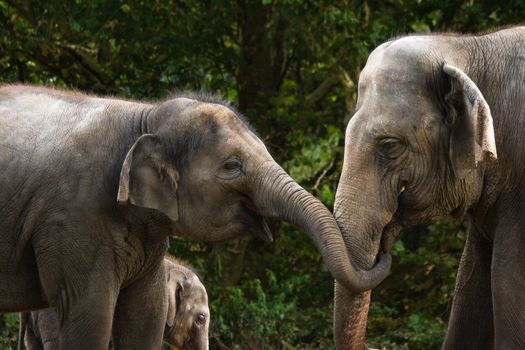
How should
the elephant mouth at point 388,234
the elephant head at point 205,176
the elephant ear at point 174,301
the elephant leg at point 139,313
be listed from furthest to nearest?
1. the elephant ear at point 174,301
2. the elephant leg at point 139,313
3. the elephant head at point 205,176
4. the elephant mouth at point 388,234

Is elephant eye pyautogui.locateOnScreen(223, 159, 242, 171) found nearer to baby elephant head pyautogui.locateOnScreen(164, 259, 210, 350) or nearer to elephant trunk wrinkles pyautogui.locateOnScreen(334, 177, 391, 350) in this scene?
elephant trunk wrinkles pyautogui.locateOnScreen(334, 177, 391, 350)

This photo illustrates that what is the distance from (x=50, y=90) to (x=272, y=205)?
1.57 meters

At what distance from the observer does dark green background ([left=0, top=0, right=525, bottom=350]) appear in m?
14.7

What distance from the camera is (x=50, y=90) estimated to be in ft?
29.5

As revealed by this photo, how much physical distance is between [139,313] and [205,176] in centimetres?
98

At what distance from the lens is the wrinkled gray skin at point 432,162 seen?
25.7ft

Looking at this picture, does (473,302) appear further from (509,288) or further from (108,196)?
(108,196)

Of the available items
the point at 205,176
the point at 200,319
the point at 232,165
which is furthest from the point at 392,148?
the point at 200,319

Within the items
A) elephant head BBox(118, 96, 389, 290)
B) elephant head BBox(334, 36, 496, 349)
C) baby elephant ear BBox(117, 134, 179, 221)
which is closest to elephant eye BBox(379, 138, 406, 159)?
elephant head BBox(334, 36, 496, 349)

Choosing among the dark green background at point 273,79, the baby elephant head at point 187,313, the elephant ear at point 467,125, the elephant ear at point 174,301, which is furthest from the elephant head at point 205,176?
the dark green background at point 273,79

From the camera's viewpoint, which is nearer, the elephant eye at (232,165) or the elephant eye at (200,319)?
the elephant eye at (232,165)

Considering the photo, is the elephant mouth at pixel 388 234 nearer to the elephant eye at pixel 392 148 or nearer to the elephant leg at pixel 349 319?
the elephant leg at pixel 349 319

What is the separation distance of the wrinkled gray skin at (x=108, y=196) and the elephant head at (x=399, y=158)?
560 millimetres

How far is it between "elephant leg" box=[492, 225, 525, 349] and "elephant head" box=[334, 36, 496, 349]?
27cm
